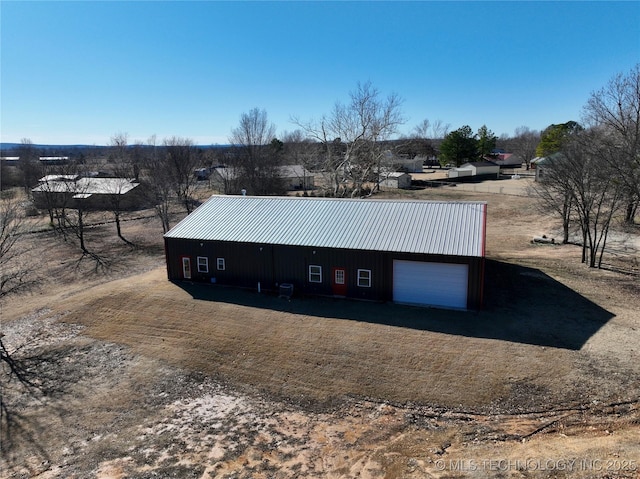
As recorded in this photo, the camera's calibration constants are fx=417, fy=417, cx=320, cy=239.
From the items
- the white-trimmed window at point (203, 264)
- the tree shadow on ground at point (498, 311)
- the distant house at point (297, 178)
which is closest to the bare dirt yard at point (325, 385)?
the tree shadow on ground at point (498, 311)

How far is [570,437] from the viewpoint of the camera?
10.0 metres

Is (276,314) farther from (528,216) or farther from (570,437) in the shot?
(528,216)

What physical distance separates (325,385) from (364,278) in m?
6.95

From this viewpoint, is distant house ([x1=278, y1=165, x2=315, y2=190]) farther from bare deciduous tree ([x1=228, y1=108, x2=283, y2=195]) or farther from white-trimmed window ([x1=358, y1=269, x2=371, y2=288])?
white-trimmed window ([x1=358, y1=269, x2=371, y2=288])

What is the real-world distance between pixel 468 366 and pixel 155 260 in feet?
72.6

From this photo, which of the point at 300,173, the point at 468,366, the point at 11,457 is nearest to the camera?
the point at 11,457

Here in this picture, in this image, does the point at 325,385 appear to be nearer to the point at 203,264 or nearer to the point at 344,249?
the point at 344,249

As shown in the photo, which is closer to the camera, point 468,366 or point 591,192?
point 468,366

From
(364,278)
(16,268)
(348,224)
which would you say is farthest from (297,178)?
(364,278)

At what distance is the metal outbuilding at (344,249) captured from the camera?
18.0m

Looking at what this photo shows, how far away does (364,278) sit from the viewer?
1914 cm

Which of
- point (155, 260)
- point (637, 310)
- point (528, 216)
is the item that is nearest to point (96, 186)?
point (155, 260)

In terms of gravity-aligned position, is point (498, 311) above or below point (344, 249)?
below

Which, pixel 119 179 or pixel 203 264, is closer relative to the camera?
pixel 203 264
